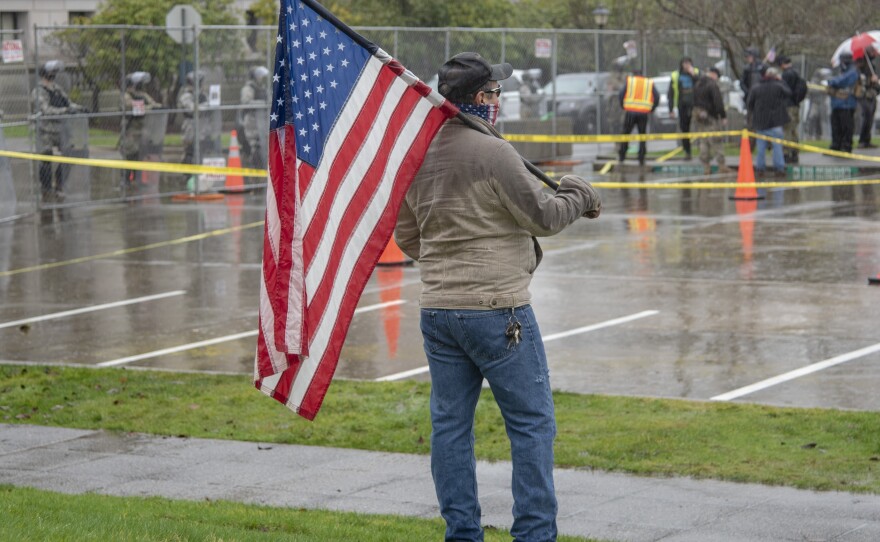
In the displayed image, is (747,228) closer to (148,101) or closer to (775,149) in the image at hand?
(775,149)

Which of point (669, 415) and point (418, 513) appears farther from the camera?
point (669, 415)

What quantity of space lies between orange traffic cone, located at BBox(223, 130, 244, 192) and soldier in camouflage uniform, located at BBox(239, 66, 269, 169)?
1025 millimetres

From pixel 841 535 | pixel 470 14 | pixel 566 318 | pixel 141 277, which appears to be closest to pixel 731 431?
pixel 841 535

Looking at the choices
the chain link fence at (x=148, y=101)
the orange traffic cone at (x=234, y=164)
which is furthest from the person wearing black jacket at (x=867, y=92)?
the orange traffic cone at (x=234, y=164)

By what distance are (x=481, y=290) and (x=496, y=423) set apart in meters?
3.23

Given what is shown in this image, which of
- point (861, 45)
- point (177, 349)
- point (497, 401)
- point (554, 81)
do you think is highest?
point (861, 45)

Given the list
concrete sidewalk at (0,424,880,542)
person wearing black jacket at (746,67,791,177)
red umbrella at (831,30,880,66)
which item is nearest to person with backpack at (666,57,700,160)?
red umbrella at (831,30,880,66)

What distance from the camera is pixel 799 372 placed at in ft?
32.3

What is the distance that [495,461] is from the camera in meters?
7.57

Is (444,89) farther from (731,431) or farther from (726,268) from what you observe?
(726,268)

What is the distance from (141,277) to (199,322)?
2939mm

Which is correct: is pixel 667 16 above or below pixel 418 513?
above

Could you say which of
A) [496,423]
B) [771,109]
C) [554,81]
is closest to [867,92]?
[771,109]

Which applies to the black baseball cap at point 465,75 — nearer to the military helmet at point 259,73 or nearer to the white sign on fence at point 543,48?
the military helmet at point 259,73
